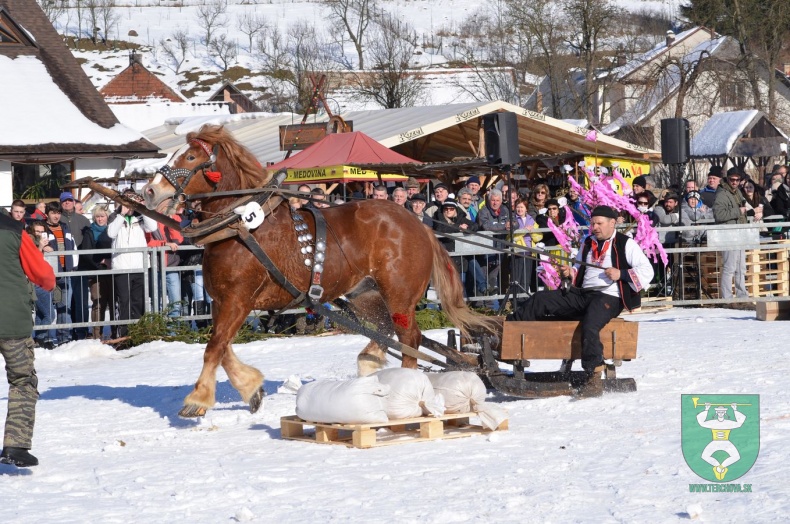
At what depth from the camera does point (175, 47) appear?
108250 mm

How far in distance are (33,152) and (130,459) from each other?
Result: 17.3 metres

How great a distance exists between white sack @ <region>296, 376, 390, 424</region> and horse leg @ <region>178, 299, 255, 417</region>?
2.36 feet

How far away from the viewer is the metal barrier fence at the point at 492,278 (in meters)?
14.3

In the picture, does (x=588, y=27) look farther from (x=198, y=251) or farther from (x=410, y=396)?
(x=410, y=396)

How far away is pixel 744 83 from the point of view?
145ft

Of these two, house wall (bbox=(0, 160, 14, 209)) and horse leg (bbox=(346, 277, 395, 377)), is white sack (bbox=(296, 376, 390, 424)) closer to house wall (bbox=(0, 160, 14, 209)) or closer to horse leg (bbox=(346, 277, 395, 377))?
horse leg (bbox=(346, 277, 395, 377))

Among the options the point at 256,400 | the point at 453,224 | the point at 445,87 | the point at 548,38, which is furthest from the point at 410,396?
the point at 445,87

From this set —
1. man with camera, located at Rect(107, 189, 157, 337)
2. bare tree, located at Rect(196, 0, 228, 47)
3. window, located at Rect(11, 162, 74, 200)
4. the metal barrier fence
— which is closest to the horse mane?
the metal barrier fence

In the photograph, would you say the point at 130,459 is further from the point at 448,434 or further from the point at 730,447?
the point at 730,447

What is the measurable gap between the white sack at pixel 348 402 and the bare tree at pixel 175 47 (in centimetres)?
9209

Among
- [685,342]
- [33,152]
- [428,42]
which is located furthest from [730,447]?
[428,42]

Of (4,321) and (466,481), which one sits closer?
(466,481)

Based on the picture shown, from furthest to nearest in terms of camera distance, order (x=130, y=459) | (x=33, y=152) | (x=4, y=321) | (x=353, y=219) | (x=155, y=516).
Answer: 1. (x=33, y=152)
2. (x=353, y=219)
3. (x=130, y=459)
4. (x=4, y=321)
5. (x=155, y=516)

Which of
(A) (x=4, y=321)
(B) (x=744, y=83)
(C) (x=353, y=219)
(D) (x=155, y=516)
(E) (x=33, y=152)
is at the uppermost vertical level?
(B) (x=744, y=83)
